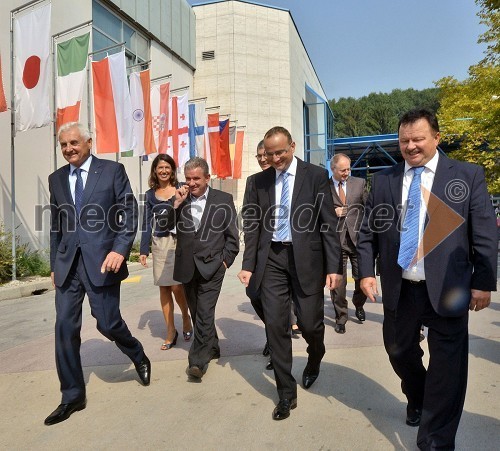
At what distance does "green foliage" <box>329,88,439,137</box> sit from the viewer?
51.5 metres

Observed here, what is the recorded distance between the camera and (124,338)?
153 inches

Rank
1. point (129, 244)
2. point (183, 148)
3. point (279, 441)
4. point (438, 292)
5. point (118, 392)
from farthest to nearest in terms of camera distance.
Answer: point (183, 148) → point (118, 392) → point (129, 244) → point (279, 441) → point (438, 292)

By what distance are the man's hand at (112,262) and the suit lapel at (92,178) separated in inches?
18.0

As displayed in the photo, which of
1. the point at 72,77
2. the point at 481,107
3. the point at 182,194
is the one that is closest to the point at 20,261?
the point at 72,77

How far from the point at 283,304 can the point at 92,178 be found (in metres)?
1.76

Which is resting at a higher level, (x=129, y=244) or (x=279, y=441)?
(x=129, y=244)

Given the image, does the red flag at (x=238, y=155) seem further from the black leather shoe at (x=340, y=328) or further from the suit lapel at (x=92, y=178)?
the suit lapel at (x=92, y=178)

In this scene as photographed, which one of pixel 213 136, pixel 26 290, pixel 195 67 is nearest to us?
pixel 26 290

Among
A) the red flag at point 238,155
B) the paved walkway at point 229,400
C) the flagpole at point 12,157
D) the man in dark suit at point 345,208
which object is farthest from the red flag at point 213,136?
the paved walkway at point 229,400

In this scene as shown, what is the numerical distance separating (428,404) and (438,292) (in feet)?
2.10

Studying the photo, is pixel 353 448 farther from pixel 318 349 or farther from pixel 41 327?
pixel 41 327

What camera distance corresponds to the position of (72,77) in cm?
1113

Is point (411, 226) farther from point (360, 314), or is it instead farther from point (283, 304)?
point (360, 314)

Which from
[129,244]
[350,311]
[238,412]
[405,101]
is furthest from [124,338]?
[405,101]
